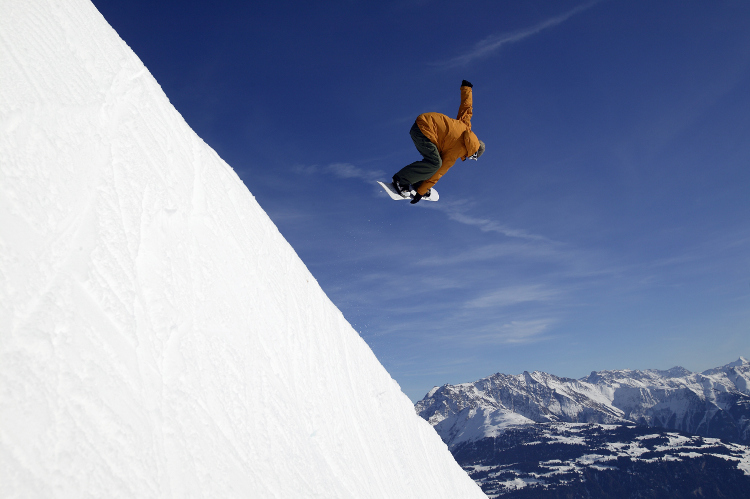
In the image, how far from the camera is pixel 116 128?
7.30ft

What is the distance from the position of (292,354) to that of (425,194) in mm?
7524

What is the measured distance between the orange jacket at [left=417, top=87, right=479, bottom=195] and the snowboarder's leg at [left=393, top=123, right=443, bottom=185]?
12 centimetres

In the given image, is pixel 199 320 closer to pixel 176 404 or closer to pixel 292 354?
pixel 176 404

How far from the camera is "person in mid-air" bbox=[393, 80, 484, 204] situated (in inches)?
302

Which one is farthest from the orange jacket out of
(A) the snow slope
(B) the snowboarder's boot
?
(A) the snow slope

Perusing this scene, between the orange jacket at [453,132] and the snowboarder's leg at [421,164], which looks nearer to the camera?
the orange jacket at [453,132]

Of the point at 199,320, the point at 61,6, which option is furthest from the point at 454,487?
the point at 61,6

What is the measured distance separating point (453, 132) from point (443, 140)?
0.24 meters

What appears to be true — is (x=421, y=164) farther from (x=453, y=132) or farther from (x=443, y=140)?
(x=453, y=132)

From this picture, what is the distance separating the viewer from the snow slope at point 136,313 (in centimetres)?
132

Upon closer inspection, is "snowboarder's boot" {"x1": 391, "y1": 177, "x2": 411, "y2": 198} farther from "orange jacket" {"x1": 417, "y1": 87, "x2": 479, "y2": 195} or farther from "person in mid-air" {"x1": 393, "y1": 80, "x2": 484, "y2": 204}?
"orange jacket" {"x1": 417, "y1": 87, "x2": 479, "y2": 195}

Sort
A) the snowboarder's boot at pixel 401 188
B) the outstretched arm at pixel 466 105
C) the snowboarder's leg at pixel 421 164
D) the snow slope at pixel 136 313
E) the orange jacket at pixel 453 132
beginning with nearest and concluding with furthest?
the snow slope at pixel 136 313, the orange jacket at pixel 453 132, the snowboarder's leg at pixel 421 164, the outstretched arm at pixel 466 105, the snowboarder's boot at pixel 401 188

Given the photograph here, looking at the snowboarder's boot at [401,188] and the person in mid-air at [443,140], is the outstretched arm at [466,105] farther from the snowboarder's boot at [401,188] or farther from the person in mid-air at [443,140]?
the snowboarder's boot at [401,188]

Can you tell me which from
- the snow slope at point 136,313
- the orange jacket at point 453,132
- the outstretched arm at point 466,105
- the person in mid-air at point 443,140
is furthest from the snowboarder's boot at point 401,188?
the snow slope at point 136,313
